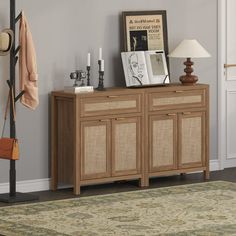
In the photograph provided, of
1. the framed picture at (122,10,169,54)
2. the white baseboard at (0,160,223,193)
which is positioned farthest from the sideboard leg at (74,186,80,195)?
the framed picture at (122,10,169,54)

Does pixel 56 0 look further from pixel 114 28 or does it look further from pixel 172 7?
pixel 172 7

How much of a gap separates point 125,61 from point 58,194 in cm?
135

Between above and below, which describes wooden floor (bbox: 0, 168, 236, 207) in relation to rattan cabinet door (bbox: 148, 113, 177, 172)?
below

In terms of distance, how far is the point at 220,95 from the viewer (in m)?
8.69

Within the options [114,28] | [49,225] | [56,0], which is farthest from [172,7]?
[49,225]

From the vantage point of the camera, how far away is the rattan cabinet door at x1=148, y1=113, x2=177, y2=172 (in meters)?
7.87

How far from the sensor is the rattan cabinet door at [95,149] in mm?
7453

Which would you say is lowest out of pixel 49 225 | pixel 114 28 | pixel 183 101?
pixel 49 225

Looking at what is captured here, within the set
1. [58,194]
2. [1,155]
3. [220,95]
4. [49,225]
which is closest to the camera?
[49,225]

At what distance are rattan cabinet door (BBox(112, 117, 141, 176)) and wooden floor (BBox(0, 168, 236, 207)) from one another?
0.18 meters

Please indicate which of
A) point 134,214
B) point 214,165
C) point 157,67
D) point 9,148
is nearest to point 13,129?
point 9,148

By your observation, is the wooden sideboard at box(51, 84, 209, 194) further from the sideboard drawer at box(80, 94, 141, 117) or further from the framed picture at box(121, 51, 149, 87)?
the framed picture at box(121, 51, 149, 87)

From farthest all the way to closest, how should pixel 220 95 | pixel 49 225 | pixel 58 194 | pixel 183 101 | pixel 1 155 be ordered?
pixel 220 95 < pixel 183 101 < pixel 58 194 < pixel 1 155 < pixel 49 225

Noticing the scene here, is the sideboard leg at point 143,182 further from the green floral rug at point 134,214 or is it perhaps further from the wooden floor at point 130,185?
the green floral rug at point 134,214
